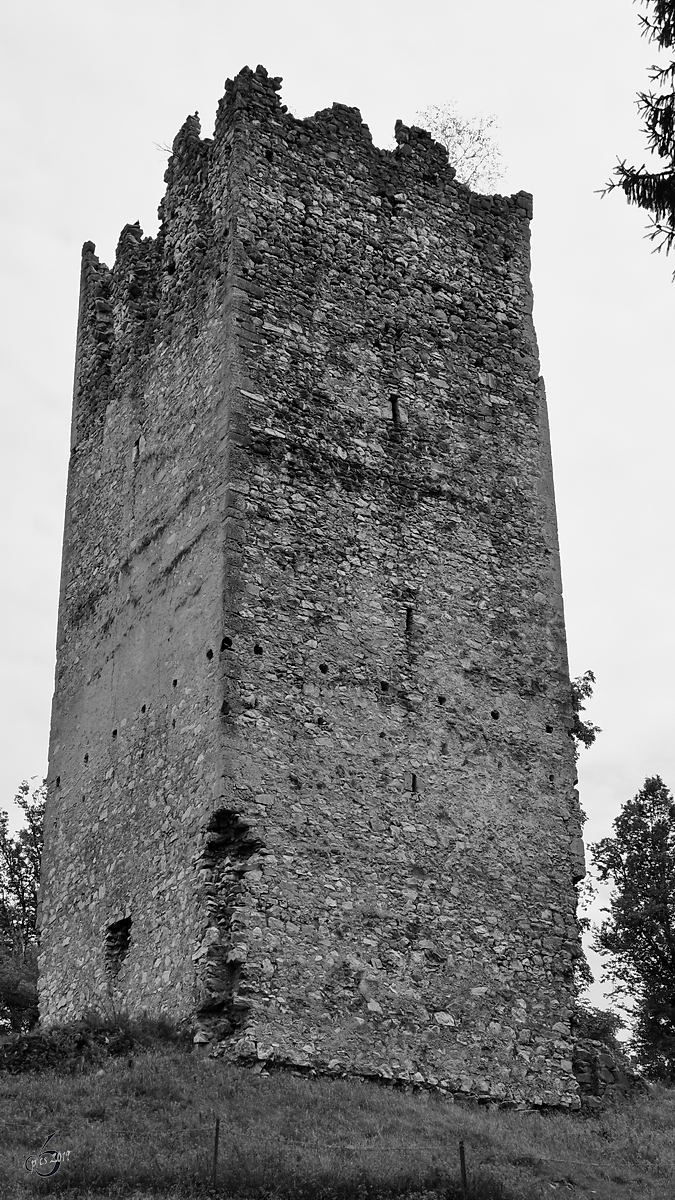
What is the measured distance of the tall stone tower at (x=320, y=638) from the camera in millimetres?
14352

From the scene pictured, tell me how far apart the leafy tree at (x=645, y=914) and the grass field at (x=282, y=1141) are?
10651 mm

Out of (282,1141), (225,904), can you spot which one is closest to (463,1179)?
(282,1141)

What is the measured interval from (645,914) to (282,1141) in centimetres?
1437

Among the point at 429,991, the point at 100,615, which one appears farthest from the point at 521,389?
the point at 429,991

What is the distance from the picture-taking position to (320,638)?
50.3ft

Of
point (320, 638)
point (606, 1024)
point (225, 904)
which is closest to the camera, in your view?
point (225, 904)

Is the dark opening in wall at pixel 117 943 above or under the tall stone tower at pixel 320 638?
under

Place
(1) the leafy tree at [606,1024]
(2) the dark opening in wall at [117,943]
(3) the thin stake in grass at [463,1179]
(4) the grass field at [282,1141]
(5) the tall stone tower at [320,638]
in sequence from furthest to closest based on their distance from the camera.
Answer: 1. (1) the leafy tree at [606,1024]
2. (2) the dark opening in wall at [117,943]
3. (5) the tall stone tower at [320,638]
4. (3) the thin stake in grass at [463,1179]
5. (4) the grass field at [282,1141]

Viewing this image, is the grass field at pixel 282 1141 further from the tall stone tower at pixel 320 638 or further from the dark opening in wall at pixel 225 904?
the tall stone tower at pixel 320 638

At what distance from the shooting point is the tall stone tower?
47.1 ft

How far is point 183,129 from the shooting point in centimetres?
1831

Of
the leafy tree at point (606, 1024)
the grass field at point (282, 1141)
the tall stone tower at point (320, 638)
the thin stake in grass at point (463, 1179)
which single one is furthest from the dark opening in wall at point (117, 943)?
the leafy tree at point (606, 1024)

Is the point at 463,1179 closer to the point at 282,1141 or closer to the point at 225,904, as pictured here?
the point at 282,1141

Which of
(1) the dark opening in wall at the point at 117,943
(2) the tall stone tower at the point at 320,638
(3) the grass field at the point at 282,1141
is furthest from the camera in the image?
(1) the dark opening in wall at the point at 117,943
